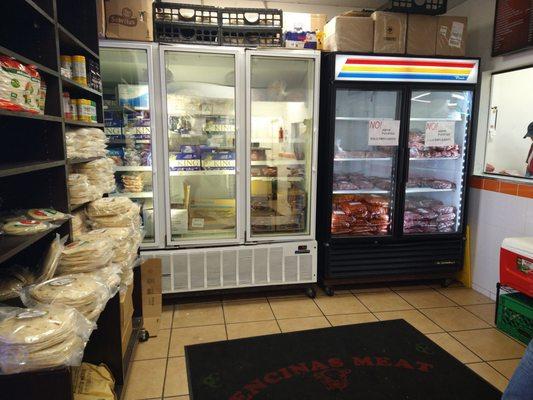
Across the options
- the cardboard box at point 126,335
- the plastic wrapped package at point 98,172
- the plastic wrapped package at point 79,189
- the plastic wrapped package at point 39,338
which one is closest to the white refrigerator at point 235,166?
the plastic wrapped package at point 98,172

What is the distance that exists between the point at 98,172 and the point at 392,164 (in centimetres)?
271

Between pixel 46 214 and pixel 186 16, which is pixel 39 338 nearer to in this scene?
pixel 46 214

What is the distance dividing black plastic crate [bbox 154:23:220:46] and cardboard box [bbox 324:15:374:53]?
1.06 metres

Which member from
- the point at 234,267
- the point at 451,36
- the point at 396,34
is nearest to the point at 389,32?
the point at 396,34

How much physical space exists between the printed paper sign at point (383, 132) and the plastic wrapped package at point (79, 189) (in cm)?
254

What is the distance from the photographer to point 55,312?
1.45 m

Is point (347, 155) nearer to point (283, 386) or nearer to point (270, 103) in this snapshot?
point (270, 103)

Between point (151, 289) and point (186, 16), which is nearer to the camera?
point (151, 289)

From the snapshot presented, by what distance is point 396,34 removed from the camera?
353cm

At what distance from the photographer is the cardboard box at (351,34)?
135 inches

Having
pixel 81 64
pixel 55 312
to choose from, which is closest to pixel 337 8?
pixel 81 64

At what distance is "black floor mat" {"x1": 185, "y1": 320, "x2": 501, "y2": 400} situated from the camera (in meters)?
2.36

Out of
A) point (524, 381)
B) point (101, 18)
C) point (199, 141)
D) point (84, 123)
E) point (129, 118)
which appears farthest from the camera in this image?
point (199, 141)

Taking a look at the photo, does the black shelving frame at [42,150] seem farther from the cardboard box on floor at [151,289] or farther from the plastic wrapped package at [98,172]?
the cardboard box on floor at [151,289]
